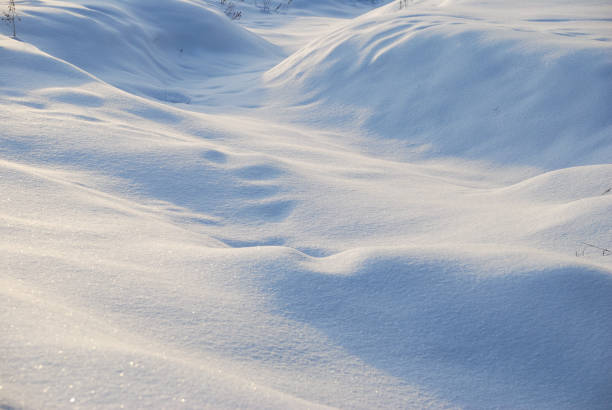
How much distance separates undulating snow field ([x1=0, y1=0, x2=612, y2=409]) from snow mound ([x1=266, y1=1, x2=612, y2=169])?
2 cm

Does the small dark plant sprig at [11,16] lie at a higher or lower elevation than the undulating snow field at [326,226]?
higher

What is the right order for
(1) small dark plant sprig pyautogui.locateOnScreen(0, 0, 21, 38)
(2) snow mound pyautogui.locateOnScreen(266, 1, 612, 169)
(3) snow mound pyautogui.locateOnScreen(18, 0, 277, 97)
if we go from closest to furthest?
(2) snow mound pyautogui.locateOnScreen(266, 1, 612, 169)
(1) small dark plant sprig pyautogui.locateOnScreen(0, 0, 21, 38)
(3) snow mound pyautogui.locateOnScreen(18, 0, 277, 97)

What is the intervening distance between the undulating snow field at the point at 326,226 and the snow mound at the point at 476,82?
18mm

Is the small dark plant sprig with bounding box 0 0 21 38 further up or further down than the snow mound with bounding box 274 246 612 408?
further up

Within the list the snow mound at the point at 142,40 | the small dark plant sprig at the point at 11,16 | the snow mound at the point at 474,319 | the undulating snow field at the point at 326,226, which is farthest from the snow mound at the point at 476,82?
the small dark plant sprig at the point at 11,16

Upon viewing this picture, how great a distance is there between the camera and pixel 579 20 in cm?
395

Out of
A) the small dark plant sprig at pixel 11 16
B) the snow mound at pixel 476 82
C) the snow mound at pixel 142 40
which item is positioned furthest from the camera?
the snow mound at pixel 142 40

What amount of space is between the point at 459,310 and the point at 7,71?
2.99 m

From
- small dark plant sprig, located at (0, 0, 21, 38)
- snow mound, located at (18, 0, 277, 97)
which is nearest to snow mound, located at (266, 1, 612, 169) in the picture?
snow mound, located at (18, 0, 277, 97)

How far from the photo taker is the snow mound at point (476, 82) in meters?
2.77

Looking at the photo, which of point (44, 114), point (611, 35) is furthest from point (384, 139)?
point (44, 114)

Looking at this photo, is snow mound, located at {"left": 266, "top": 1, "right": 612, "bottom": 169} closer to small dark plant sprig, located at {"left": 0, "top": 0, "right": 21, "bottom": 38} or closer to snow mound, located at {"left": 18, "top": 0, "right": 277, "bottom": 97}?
snow mound, located at {"left": 18, "top": 0, "right": 277, "bottom": 97}

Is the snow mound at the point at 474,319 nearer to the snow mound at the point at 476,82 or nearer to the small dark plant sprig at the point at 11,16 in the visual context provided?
the snow mound at the point at 476,82

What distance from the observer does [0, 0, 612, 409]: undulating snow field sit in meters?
0.99
